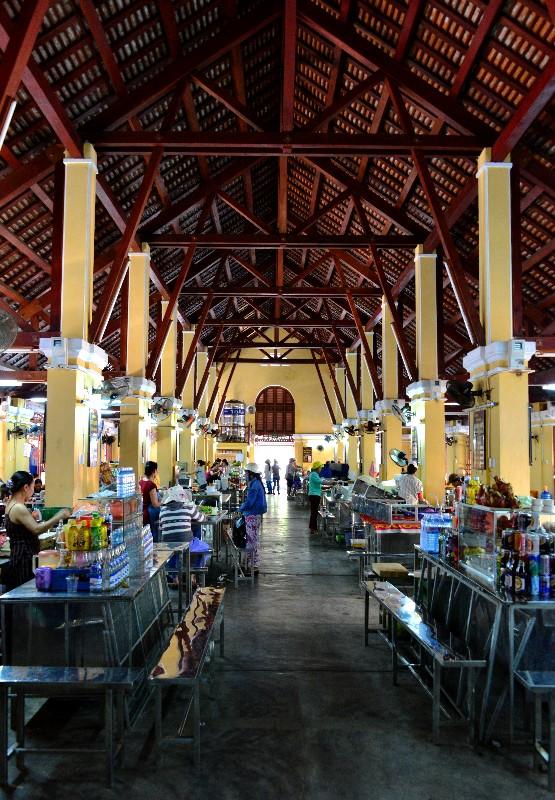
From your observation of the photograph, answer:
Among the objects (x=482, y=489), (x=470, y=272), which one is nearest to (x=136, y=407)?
(x=470, y=272)

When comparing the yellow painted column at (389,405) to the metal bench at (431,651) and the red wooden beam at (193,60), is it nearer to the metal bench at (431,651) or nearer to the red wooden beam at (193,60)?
the red wooden beam at (193,60)

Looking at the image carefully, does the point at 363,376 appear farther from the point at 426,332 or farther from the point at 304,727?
the point at 304,727

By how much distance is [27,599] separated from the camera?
4.38 metres

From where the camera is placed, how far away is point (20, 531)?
5.56 meters

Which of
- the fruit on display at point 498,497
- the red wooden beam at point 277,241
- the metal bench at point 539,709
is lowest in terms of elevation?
the metal bench at point 539,709

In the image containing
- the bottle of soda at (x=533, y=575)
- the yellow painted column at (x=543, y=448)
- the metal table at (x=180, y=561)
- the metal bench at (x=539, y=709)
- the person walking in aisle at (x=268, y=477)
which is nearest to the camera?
the metal bench at (x=539, y=709)

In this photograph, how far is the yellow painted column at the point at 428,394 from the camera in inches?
476

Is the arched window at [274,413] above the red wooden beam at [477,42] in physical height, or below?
below

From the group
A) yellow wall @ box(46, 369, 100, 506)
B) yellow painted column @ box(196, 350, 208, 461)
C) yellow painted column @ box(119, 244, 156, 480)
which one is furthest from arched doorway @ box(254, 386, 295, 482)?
yellow wall @ box(46, 369, 100, 506)

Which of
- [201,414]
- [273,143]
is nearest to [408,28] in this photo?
[273,143]

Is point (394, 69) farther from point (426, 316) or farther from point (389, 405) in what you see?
point (389, 405)

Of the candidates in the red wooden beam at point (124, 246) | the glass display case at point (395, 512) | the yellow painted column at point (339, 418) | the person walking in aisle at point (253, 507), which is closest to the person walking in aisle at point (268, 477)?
the yellow painted column at point (339, 418)

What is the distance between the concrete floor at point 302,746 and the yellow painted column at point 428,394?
232 inches

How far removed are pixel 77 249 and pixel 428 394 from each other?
669cm
